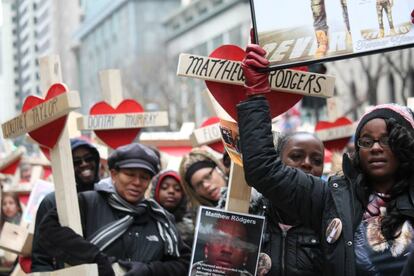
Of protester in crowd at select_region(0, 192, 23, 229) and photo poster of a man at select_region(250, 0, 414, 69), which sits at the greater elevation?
photo poster of a man at select_region(250, 0, 414, 69)

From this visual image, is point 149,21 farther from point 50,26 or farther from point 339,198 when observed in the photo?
point 339,198

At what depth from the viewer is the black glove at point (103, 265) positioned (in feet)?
17.9

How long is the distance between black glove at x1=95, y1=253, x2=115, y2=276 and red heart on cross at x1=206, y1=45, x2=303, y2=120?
3.82 feet

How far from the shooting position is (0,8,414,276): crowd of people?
4184 millimetres

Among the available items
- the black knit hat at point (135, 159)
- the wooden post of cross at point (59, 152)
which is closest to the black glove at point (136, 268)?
the wooden post of cross at point (59, 152)

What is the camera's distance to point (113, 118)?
25.6 feet

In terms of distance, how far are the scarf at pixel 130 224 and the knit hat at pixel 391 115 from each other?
5.95 ft

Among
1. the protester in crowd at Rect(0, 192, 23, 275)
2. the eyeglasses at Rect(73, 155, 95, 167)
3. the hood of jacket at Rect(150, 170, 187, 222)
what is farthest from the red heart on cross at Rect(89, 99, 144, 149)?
the protester in crowd at Rect(0, 192, 23, 275)

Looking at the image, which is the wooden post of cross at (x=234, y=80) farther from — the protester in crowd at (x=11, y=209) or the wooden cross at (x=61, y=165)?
the protester in crowd at (x=11, y=209)

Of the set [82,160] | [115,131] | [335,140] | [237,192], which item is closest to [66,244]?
[237,192]

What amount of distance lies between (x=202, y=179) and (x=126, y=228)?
5.04 feet

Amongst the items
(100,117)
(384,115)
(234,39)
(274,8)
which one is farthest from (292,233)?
(234,39)

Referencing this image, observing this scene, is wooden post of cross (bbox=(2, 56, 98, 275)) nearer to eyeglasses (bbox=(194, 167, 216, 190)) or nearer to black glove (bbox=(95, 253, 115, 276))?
black glove (bbox=(95, 253, 115, 276))

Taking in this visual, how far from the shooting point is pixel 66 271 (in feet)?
17.3
